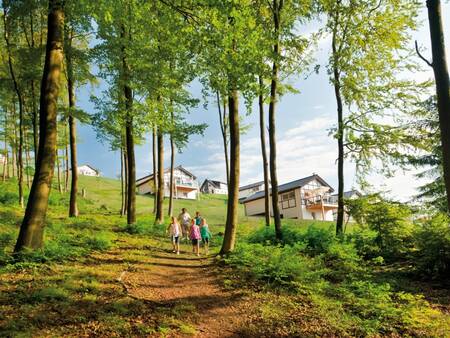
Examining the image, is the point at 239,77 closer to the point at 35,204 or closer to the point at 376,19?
the point at 35,204

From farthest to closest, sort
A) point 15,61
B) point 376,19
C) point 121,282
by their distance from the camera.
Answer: point 15,61
point 376,19
point 121,282

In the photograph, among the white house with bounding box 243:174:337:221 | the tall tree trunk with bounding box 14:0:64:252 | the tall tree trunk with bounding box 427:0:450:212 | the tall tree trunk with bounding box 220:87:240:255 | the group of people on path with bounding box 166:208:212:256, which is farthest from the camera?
the white house with bounding box 243:174:337:221

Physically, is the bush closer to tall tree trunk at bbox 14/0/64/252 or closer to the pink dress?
the pink dress

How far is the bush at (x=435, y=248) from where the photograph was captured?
406 inches

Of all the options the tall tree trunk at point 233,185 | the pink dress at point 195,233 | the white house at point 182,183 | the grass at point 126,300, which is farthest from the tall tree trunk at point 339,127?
the white house at point 182,183

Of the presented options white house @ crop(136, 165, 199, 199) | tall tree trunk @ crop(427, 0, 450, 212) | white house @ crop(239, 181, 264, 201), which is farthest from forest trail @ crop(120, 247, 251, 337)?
white house @ crop(239, 181, 264, 201)

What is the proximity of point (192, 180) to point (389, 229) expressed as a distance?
65.6 meters

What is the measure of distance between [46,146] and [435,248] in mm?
11633

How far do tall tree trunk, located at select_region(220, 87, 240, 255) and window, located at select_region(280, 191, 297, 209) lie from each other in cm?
4271

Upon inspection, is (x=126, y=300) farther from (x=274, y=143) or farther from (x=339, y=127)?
(x=339, y=127)

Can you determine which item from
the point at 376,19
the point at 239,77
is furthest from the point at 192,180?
the point at 239,77

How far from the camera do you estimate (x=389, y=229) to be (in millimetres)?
13266

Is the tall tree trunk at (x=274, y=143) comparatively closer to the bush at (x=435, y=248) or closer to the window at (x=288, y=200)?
the bush at (x=435, y=248)

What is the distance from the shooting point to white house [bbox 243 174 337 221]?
175ft
